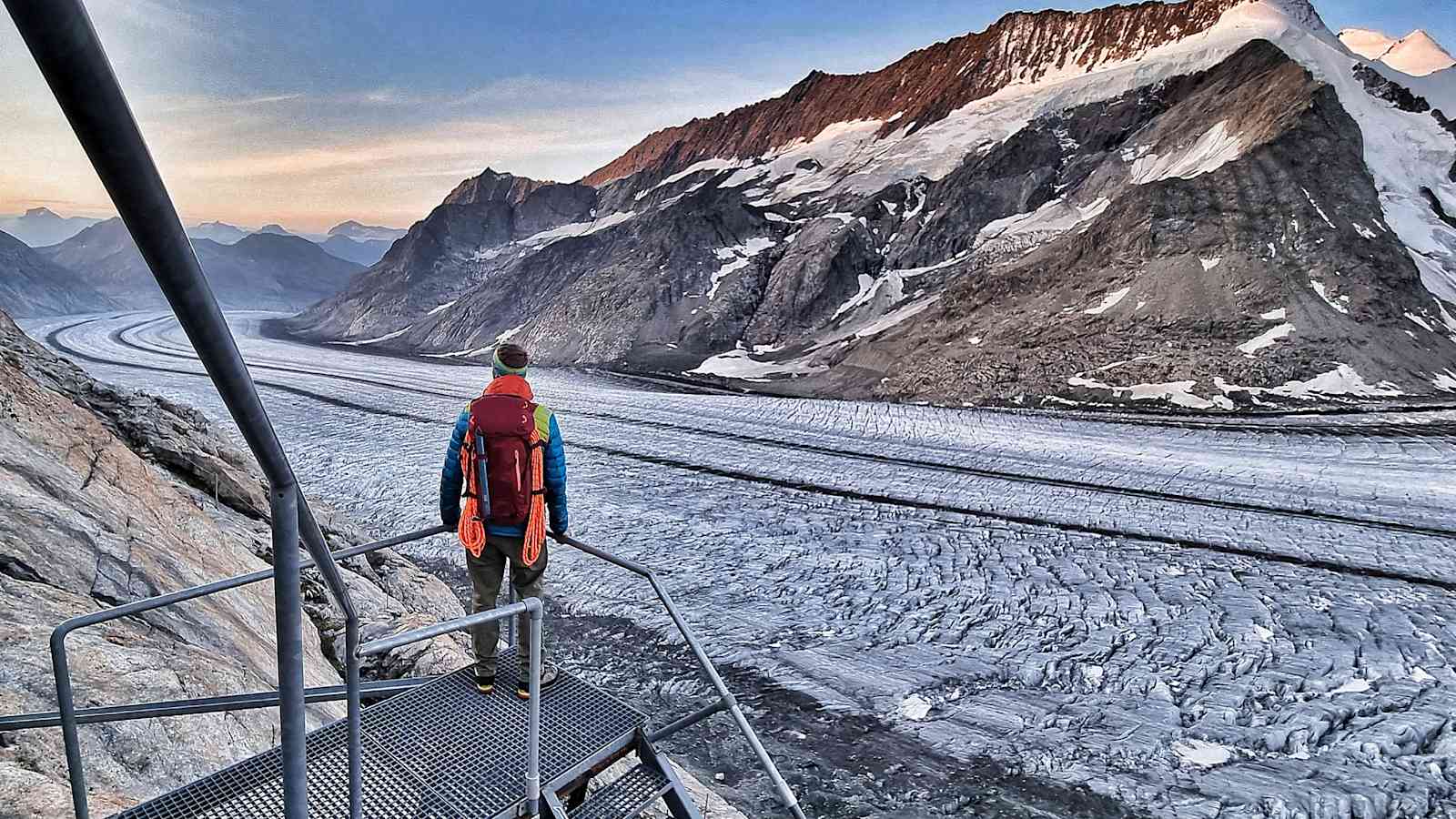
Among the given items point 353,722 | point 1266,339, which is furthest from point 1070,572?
point 1266,339

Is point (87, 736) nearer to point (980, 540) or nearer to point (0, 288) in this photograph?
point (980, 540)

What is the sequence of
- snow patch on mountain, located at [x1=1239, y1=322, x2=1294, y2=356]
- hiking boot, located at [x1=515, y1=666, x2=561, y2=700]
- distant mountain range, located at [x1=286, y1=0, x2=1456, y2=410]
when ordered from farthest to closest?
distant mountain range, located at [x1=286, y1=0, x2=1456, y2=410] → snow patch on mountain, located at [x1=1239, y1=322, x2=1294, y2=356] → hiking boot, located at [x1=515, y1=666, x2=561, y2=700]

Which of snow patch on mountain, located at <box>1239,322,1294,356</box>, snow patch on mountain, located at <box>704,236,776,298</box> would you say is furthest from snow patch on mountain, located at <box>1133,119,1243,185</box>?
snow patch on mountain, located at <box>704,236,776,298</box>

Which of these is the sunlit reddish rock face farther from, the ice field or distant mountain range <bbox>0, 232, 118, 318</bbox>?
distant mountain range <bbox>0, 232, 118, 318</bbox>

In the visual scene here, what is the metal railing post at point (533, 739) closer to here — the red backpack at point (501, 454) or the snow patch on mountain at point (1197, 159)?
the red backpack at point (501, 454)

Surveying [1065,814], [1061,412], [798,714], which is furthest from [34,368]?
[1061,412]

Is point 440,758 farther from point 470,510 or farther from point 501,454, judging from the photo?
point 501,454
